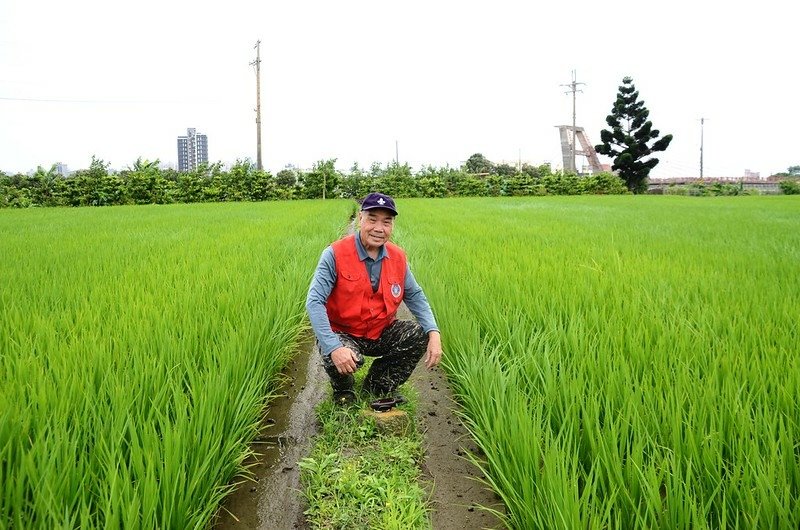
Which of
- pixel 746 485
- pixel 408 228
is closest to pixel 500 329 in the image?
pixel 746 485

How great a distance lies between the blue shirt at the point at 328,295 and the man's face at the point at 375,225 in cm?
7

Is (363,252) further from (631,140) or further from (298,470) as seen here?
(631,140)

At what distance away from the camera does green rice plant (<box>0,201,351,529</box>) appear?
1076 millimetres

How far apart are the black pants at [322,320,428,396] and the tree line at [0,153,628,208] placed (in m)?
19.6

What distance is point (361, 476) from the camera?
1.60 m

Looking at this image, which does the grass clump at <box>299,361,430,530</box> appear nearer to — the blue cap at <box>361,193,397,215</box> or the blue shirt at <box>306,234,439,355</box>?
the blue shirt at <box>306,234,439,355</box>

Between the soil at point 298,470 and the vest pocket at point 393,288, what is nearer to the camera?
the soil at point 298,470

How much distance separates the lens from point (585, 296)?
2779mm

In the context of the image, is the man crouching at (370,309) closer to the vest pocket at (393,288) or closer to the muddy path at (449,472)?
the vest pocket at (393,288)

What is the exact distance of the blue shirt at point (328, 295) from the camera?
71.5 inches

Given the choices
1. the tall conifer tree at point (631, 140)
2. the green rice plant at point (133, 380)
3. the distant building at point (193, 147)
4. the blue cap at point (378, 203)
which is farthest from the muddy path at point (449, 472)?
the distant building at point (193, 147)

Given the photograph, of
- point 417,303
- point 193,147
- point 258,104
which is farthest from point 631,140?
point 193,147

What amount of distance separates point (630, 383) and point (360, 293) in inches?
38.6

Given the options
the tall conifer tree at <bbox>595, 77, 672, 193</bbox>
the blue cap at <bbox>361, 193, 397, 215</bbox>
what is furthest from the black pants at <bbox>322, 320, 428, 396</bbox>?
the tall conifer tree at <bbox>595, 77, 672, 193</bbox>
